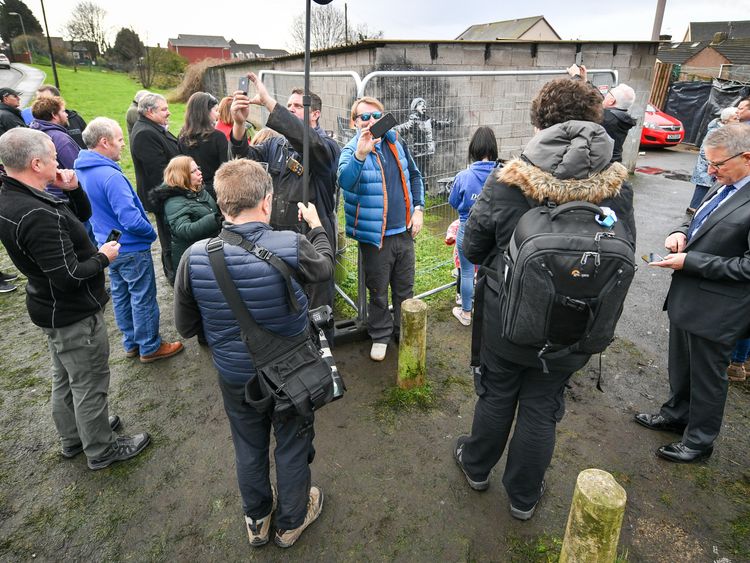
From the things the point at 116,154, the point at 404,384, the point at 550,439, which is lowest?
the point at 404,384

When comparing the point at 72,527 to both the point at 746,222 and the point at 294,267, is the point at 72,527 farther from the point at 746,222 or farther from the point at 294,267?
the point at 746,222

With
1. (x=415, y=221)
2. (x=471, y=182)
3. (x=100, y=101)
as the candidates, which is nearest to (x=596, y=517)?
(x=415, y=221)

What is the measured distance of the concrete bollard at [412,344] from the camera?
3.47 metres

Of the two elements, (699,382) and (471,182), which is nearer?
(699,382)

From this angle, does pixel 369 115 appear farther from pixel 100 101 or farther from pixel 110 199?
pixel 100 101

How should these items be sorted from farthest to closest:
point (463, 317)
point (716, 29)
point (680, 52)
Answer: point (716, 29) → point (680, 52) → point (463, 317)

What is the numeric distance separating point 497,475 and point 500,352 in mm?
1106

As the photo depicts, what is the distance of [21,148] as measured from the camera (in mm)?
2422

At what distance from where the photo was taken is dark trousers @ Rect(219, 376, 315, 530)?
90.1 inches

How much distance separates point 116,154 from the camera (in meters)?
3.52

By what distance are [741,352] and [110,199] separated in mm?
5262

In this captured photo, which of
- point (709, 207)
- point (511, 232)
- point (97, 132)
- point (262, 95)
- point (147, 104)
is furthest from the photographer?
point (147, 104)

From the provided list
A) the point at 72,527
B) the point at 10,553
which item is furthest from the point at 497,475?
the point at 10,553

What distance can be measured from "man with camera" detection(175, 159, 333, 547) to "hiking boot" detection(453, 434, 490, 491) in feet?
3.40
